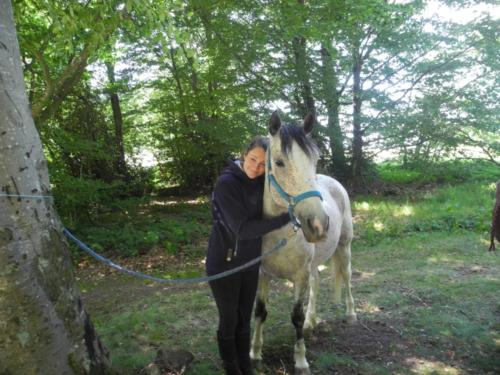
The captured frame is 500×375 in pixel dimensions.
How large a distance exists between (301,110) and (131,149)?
5.46 meters

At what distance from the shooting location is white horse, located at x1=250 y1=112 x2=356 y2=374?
2.12 meters

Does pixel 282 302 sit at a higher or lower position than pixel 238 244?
lower

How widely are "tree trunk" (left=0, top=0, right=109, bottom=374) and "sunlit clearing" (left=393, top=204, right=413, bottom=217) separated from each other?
317 inches

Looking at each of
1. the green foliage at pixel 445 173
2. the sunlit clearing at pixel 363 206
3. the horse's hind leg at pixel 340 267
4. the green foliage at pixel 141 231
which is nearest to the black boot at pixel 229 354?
the horse's hind leg at pixel 340 267

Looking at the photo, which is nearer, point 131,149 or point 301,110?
point 301,110

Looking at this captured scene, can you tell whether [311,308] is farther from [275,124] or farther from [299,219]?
[275,124]

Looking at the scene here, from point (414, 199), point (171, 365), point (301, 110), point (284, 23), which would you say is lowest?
point (171, 365)

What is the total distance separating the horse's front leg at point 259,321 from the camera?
3084 mm

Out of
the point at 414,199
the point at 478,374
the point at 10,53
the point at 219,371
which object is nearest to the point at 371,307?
the point at 478,374

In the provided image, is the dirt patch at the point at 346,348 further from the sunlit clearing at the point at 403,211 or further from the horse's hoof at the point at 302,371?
the sunlit clearing at the point at 403,211

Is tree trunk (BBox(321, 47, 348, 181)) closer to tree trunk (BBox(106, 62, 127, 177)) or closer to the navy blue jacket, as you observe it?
tree trunk (BBox(106, 62, 127, 177))

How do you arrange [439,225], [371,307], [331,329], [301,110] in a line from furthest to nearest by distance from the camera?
[301,110] < [439,225] < [371,307] < [331,329]

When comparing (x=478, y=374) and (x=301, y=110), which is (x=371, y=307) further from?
(x=301, y=110)

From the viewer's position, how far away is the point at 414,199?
10.5 metres
